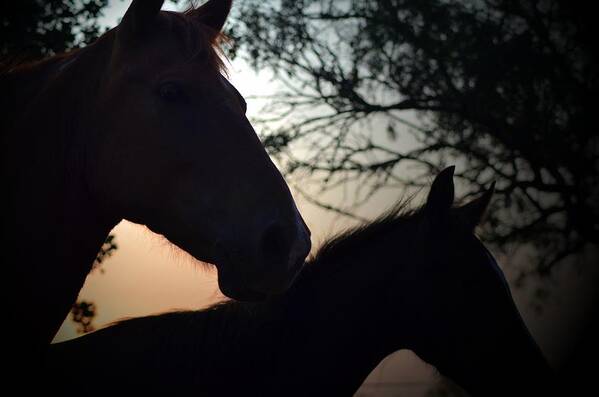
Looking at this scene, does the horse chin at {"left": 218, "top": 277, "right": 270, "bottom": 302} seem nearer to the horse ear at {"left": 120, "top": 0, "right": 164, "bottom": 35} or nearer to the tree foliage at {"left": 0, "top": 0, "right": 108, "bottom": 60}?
the horse ear at {"left": 120, "top": 0, "right": 164, "bottom": 35}

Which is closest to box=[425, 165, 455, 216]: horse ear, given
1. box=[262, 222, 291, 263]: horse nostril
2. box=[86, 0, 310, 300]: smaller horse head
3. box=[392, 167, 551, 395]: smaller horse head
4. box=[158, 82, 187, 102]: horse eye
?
box=[392, 167, 551, 395]: smaller horse head

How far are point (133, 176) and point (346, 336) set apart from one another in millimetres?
1389

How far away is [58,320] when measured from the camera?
1.73 m

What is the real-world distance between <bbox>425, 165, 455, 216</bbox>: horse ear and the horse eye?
1.42 m

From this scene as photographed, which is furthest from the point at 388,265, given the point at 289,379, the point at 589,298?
the point at 589,298

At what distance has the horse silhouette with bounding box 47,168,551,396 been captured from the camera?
244cm

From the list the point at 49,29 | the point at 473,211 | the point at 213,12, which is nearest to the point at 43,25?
the point at 49,29

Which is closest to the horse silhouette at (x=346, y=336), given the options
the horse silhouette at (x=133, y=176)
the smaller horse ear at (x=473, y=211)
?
the smaller horse ear at (x=473, y=211)

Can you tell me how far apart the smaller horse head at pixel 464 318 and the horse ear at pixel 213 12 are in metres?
1.34

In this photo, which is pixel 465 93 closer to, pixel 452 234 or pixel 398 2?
pixel 398 2

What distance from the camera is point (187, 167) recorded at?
1.70 meters

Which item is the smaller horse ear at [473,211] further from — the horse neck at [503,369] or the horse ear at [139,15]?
the horse ear at [139,15]

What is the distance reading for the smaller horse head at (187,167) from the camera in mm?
1618

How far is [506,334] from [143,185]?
1.94 meters
